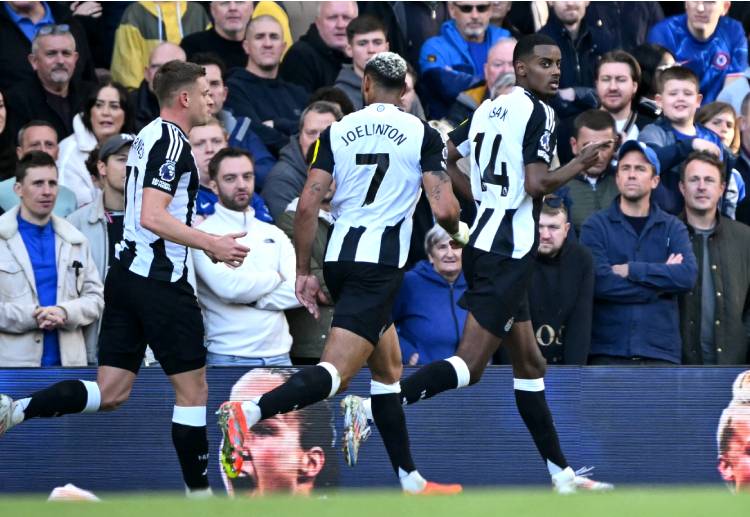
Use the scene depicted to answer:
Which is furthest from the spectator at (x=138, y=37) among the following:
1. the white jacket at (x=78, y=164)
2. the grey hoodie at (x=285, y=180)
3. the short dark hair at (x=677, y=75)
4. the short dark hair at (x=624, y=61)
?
the short dark hair at (x=677, y=75)

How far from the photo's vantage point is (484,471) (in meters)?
9.39

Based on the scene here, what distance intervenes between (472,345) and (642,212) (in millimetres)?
2528

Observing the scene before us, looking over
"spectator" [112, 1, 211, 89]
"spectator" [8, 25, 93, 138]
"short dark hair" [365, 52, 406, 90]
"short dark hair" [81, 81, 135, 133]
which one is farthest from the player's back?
"spectator" [112, 1, 211, 89]

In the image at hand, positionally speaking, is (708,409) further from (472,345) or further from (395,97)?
(395,97)

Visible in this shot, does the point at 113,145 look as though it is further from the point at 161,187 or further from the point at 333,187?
the point at 161,187

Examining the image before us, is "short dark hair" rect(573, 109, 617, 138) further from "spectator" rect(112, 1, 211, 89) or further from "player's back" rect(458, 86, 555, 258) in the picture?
"spectator" rect(112, 1, 211, 89)

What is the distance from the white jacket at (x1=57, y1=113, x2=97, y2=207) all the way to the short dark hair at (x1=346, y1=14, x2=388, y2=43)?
217cm

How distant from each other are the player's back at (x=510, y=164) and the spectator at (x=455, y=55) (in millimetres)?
3422

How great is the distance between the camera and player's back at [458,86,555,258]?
326 inches

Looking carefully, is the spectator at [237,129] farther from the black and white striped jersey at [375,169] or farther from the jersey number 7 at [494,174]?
the black and white striped jersey at [375,169]

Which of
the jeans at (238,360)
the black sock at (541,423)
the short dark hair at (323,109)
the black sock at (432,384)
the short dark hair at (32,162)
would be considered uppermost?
the short dark hair at (323,109)

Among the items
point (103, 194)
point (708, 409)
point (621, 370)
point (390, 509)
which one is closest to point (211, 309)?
point (103, 194)

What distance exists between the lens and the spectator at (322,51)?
12.1 metres

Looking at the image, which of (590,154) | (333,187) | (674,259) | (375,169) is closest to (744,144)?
(674,259)
